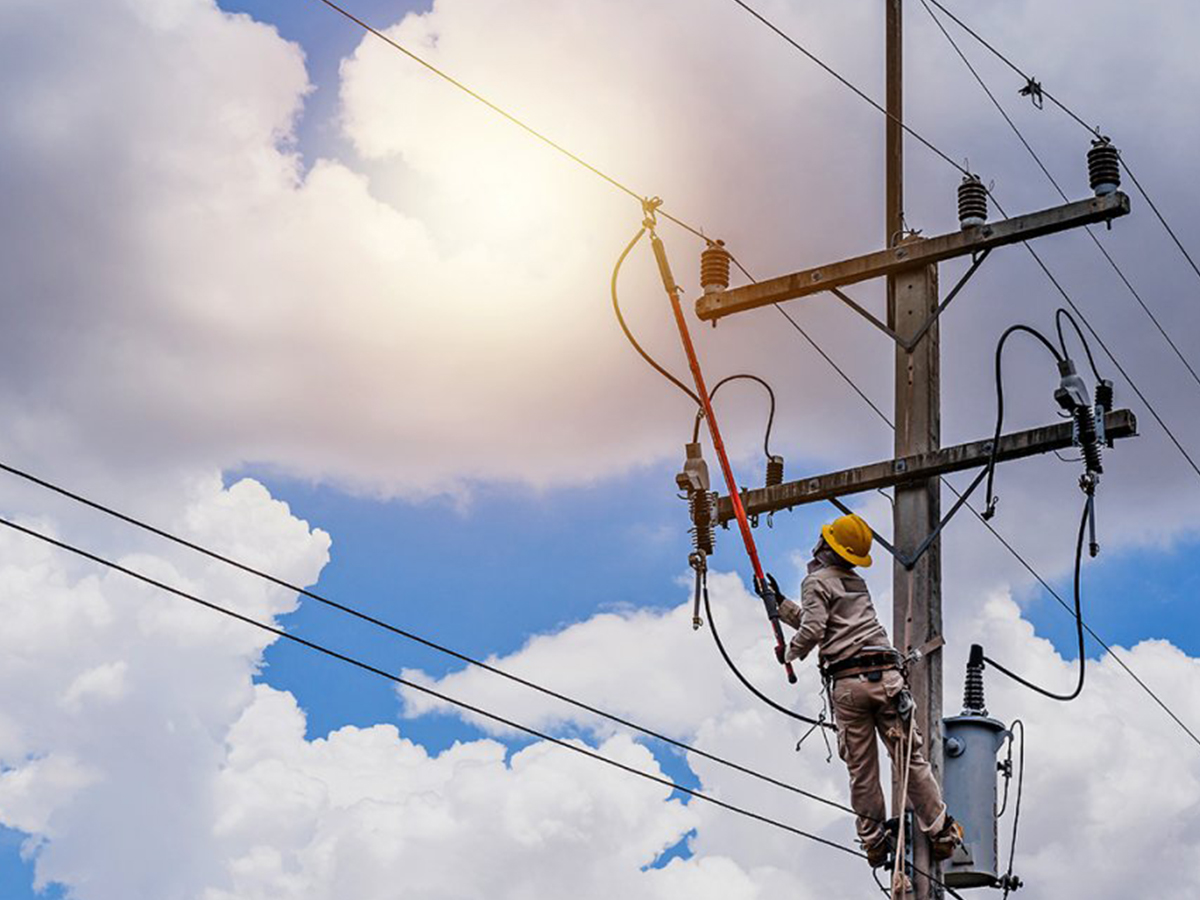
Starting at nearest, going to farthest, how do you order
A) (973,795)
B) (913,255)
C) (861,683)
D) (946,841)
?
(861,683) < (946,841) < (973,795) < (913,255)

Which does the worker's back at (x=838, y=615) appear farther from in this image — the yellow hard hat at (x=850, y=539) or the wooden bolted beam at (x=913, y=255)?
the wooden bolted beam at (x=913, y=255)

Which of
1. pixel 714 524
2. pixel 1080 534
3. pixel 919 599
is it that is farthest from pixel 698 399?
pixel 1080 534

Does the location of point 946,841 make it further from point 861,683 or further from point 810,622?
point 810,622

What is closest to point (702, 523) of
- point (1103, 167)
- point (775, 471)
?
point (775, 471)

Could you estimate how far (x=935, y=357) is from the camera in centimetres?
1300

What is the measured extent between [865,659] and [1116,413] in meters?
2.16

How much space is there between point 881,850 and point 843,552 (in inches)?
67.3

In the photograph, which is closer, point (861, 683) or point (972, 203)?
point (861, 683)

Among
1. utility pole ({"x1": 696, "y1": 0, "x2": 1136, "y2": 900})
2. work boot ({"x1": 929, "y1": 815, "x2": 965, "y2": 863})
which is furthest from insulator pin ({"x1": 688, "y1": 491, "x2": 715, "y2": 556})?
work boot ({"x1": 929, "y1": 815, "x2": 965, "y2": 863})

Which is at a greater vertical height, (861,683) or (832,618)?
(832,618)

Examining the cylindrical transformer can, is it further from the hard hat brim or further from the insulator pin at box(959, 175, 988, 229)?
the insulator pin at box(959, 175, 988, 229)

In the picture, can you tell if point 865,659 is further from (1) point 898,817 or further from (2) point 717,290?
(2) point 717,290

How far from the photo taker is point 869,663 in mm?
11922

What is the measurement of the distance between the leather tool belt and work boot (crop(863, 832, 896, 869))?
95cm
